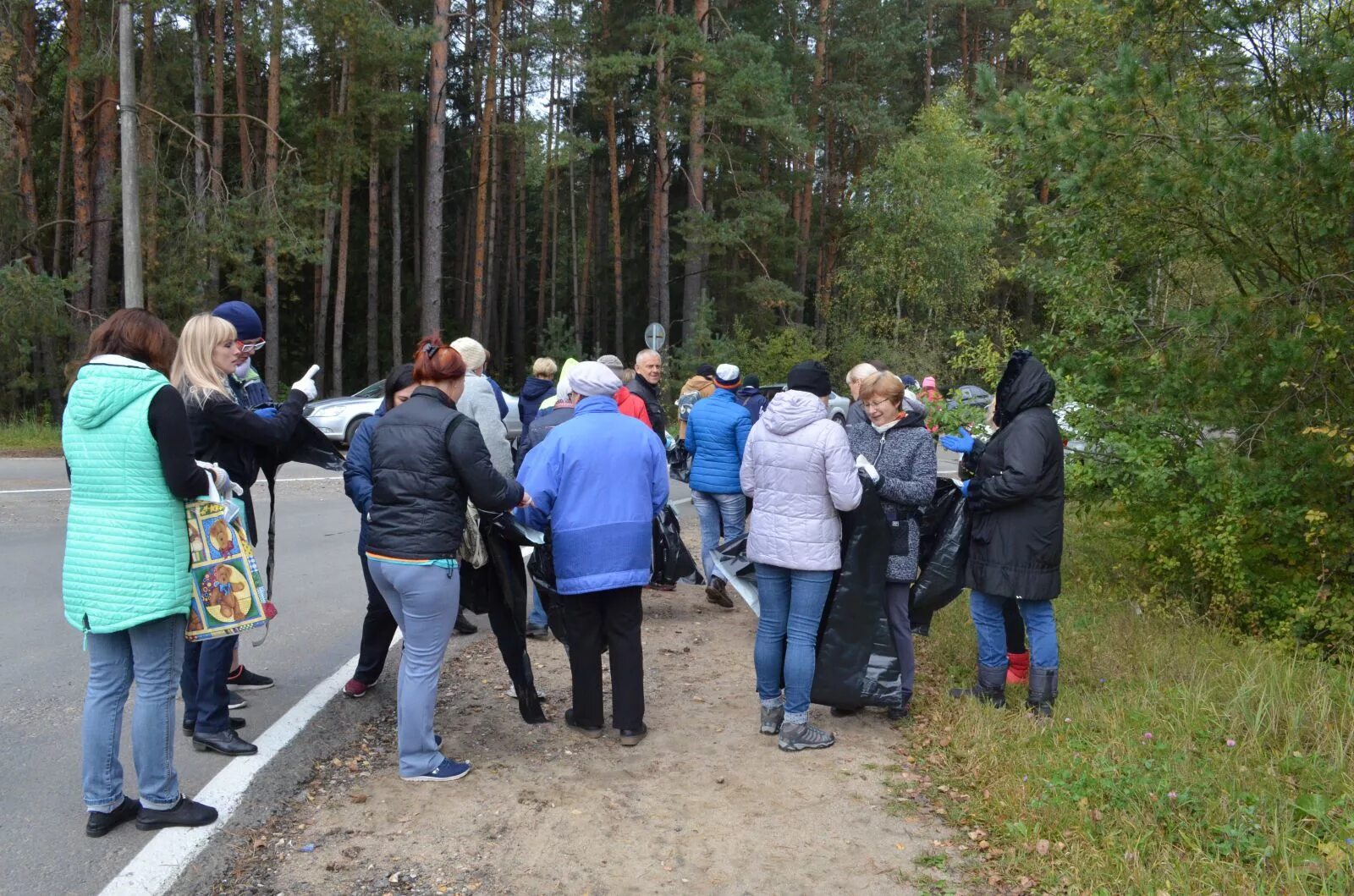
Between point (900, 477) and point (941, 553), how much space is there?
1.87ft

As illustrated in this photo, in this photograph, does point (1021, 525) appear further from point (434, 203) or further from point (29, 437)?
point (29, 437)

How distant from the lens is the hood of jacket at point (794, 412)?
5.20 metres

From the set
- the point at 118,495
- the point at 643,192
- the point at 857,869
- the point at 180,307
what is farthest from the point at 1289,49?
the point at 643,192

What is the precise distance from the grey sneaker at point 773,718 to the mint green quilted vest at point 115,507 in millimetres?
2952

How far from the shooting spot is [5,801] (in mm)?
4301

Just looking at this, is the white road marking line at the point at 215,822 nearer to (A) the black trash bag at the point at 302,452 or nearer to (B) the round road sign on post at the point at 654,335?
(A) the black trash bag at the point at 302,452

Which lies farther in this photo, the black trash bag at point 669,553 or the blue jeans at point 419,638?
the black trash bag at point 669,553

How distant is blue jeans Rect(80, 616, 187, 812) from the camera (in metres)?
3.91

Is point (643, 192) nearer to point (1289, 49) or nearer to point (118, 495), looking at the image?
point (1289, 49)

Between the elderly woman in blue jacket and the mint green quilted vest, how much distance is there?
180 centimetres

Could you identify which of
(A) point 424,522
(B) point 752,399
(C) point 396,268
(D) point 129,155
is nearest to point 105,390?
(A) point 424,522

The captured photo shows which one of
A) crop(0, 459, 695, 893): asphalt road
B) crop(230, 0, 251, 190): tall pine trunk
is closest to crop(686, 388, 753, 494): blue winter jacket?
crop(0, 459, 695, 893): asphalt road

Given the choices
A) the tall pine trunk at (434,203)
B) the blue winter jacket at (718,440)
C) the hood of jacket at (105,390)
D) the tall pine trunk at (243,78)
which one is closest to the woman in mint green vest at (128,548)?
the hood of jacket at (105,390)

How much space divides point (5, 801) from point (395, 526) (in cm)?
192
